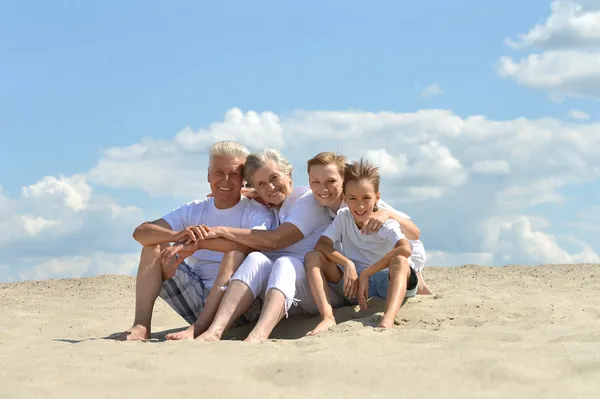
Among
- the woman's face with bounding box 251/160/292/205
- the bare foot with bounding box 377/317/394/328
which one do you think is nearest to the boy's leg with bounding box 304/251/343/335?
Answer: the bare foot with bounding box 377/317/394/328

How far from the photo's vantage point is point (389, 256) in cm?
550

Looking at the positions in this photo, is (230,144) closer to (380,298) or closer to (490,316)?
(380,298)

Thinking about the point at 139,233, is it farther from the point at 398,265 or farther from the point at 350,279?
the point at 398,265

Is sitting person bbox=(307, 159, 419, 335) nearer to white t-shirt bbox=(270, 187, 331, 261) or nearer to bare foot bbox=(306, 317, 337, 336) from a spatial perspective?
bare foot bbox=(306, 317, 337, 336)

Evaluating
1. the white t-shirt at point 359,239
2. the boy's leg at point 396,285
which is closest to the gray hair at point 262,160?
the white t-shirt at point 359,239

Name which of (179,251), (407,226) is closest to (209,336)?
(179,251)

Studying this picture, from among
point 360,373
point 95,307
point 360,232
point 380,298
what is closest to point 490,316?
point 380,298

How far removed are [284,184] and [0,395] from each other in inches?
113

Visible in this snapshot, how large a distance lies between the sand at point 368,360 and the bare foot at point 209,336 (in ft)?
0.79

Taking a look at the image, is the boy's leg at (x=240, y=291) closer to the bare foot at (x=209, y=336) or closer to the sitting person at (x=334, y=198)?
the bare foot at (x=209, y=336)

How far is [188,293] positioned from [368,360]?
2382 millimetres

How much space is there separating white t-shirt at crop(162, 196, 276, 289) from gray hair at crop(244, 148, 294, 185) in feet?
1.04

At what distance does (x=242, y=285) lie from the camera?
215 inches

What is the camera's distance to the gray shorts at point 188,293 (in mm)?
6027
